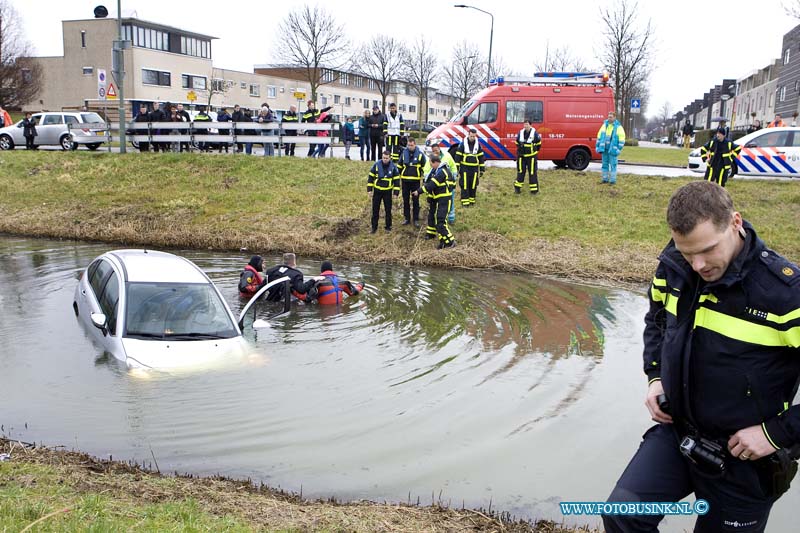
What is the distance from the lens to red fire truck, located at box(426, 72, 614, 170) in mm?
22422

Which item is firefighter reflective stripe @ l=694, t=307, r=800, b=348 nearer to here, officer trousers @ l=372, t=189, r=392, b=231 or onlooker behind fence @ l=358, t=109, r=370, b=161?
officer trousers @ l=372, t=189, r=392, b=231

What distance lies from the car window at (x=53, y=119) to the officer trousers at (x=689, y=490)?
3088cm

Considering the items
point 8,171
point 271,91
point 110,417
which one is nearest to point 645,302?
point 110,417

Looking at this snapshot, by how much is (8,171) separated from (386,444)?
2225 centimetres

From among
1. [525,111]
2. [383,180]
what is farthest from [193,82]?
[383,180]

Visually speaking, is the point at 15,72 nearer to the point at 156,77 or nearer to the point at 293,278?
the point at 156,77

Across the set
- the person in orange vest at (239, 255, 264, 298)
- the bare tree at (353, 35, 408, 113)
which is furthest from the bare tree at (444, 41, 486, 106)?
the person in orange vest at (239, 255, 264, 298)

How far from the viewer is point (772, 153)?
814 inches

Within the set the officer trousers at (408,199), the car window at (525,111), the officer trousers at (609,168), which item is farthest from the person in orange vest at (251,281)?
the car window at (525,111)

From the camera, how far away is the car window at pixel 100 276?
9.10m

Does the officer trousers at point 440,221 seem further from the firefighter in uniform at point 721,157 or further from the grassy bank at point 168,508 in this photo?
the grassy bank at point 168,508

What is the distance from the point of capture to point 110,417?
6621 millimetres

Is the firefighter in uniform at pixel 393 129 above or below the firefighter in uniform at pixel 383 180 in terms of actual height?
above

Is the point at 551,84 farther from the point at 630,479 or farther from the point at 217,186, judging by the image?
the point at 630,479
